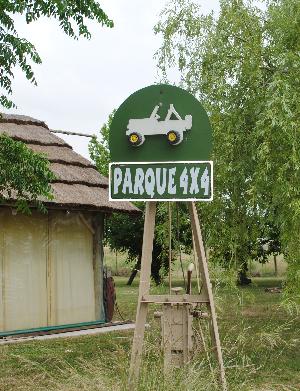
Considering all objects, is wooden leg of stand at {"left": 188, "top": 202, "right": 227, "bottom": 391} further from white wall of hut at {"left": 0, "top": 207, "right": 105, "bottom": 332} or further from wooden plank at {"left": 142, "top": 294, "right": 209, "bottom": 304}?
white wall of hut at {"left": 0, "top": 207, "right": 105, "bottom": 332}

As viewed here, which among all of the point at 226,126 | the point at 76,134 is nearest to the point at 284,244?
the point at 226,126

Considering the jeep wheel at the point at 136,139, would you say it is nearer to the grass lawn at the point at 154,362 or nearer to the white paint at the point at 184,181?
the white paint at the point at 184,181

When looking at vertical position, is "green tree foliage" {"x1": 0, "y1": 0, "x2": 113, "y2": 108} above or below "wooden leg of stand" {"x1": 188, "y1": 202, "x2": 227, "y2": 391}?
above

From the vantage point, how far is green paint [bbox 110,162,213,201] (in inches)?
272

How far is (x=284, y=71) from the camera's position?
35.8ft

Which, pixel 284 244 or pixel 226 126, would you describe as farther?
pixel 226 126

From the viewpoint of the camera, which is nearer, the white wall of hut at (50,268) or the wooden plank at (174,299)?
the wooden plank at (174,299)

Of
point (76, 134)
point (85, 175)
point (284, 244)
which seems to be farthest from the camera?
point (76, 134)

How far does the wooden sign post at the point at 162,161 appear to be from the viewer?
6.94 meters

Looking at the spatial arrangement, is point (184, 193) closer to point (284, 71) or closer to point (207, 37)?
point (284, 71)

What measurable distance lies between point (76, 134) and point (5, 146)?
810cm

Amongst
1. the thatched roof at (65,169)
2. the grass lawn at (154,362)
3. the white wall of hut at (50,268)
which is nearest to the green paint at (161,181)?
the grass lawn at (154,362)

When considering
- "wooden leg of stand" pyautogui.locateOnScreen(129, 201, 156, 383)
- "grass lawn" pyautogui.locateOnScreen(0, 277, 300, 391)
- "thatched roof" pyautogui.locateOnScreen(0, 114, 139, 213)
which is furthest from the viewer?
"thatched roof" pyautogui.locateOnScreen(0, 114, 139, 213)

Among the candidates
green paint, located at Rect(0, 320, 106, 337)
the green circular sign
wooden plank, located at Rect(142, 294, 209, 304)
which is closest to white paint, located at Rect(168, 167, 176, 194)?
the green circular sign
